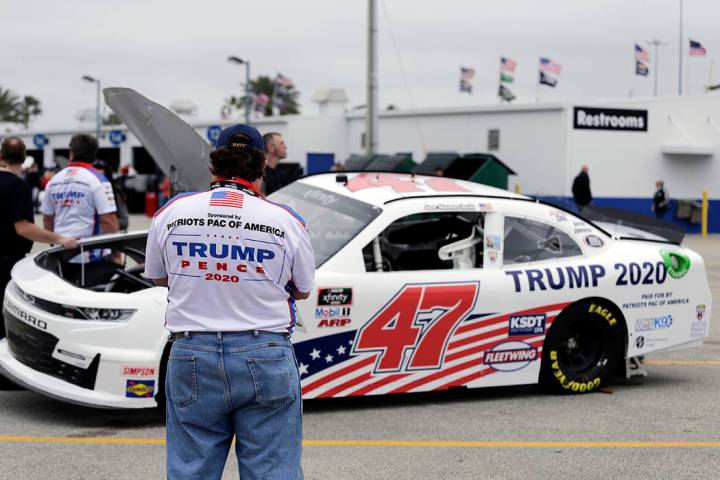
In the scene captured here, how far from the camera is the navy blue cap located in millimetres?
3543

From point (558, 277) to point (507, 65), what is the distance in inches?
1277

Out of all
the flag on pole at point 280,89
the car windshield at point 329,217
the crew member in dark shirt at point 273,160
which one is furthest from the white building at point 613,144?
the car windshield at point 329,217

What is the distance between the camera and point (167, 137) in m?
7.57

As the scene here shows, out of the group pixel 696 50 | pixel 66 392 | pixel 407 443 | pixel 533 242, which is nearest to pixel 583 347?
pixel 533 242

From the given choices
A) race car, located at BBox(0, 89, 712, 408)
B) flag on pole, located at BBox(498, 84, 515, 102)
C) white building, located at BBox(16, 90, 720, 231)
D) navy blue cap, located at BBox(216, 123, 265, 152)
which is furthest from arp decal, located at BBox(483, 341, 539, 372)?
flag on pole, located at BBox(498, 84, 515, 102)

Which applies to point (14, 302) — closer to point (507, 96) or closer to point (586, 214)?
point (586, 214)

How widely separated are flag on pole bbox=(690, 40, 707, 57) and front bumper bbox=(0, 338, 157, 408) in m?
34.8

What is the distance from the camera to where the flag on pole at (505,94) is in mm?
36812

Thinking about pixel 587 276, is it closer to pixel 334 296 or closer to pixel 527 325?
pixel 527 325

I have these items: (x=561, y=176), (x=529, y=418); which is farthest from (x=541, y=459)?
(x=561, y=176)

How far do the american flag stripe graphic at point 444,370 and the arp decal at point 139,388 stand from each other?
944mm

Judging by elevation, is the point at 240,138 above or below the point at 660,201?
above

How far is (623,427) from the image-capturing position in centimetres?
638

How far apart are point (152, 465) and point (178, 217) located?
2.37 meters
